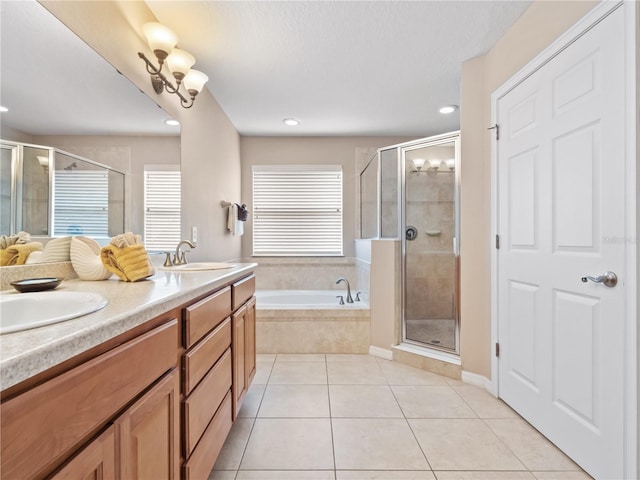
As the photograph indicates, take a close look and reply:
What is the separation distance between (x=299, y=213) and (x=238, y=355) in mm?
2514

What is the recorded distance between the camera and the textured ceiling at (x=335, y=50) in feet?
5.73

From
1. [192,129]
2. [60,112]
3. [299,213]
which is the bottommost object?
[299,213]

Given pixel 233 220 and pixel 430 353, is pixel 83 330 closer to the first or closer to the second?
pixel 430 353

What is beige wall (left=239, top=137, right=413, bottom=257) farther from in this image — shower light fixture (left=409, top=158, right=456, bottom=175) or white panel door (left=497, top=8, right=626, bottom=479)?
white panel door (left=497, top=8, right=626, bottom=479)

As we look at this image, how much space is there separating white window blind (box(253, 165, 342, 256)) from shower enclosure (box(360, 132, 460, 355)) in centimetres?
109

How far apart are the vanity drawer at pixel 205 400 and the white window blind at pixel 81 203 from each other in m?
0.83

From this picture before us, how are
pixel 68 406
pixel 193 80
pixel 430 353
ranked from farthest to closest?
pixel 430 353
pixel 193 80
pixel 68 406

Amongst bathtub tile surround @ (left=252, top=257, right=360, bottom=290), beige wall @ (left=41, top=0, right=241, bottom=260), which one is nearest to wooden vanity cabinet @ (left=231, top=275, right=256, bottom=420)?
beige wall @ (left=41, top=0, right=241, bottom=260)

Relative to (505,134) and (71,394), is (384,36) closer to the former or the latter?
(505,134)

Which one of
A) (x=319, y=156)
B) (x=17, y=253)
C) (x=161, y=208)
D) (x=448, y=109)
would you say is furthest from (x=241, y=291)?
(x=448, y=109)

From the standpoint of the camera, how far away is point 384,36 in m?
1.96

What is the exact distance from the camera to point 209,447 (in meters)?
1.20

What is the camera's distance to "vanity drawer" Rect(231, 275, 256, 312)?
1604 millimetres

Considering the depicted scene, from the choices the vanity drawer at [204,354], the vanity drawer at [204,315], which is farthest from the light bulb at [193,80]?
the vanity drawer at [204,354]
